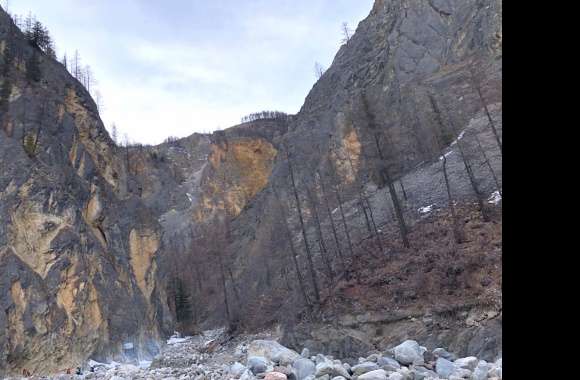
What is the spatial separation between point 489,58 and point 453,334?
3290 centimetres

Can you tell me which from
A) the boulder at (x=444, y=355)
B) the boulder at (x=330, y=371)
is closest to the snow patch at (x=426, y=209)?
the boulder at (x=444, y=355)

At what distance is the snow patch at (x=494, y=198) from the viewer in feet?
79.4

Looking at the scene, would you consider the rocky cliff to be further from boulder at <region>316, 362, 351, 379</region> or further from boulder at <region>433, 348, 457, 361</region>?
boulder at <region>316, 362, 351, 379</region>

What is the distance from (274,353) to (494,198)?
16903 millimetres

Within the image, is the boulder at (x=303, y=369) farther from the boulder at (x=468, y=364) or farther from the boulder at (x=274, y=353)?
the boulder at (x=468, y=364)

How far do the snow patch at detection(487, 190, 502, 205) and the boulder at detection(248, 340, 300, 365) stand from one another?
15.3 metres

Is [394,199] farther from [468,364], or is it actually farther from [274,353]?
[468,364]

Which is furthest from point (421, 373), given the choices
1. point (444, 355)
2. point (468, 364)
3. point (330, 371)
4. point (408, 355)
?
point (444, 355)

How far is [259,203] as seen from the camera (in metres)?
73.1

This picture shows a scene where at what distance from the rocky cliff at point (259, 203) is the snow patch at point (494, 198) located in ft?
2.12

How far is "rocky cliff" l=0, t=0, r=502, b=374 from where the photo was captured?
925 inches
